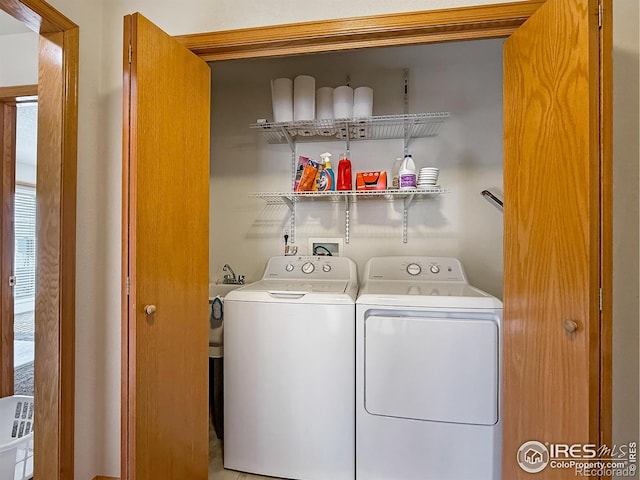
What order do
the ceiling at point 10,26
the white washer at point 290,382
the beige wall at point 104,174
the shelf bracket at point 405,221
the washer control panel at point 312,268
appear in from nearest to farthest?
the beige wall at point 104,174, the white washer at point 290,382, the ceiling at point 10,26, the washer control panel at point 312,268, the shelf bracket at point 405,221

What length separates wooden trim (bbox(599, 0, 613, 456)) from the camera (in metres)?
0.90

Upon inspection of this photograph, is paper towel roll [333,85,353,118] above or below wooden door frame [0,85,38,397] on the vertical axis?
above

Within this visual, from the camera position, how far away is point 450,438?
4.91ft

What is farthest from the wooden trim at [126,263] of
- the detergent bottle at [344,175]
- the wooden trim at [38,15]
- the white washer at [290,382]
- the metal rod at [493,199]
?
the metal rod at [493,199]

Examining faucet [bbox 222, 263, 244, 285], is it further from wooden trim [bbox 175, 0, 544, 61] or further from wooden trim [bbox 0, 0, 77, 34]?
wooden trim [bbox 0, 0, 77, 34]

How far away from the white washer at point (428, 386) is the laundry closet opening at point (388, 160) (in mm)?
783

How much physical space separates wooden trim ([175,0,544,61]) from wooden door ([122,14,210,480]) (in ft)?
0.57

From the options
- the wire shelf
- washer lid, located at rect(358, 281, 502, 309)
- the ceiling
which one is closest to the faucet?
the wire shelf

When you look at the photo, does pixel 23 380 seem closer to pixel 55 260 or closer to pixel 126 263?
pixel 55 260

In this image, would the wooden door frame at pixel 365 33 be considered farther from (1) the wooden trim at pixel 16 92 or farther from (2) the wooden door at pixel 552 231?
(1) the wooden trim at pixel 16 92

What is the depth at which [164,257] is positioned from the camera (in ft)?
4.09

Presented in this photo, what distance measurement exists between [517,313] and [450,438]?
69cm

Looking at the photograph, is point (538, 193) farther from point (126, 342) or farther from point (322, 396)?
point (126, 342)

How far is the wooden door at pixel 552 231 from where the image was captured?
919 mm
